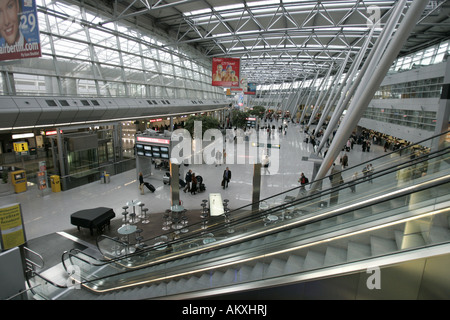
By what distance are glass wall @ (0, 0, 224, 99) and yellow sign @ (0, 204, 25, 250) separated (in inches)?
242

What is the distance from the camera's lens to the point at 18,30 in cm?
964

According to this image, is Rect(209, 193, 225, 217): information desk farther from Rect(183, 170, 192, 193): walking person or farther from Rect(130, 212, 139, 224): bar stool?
Rect(183, 170, 192, 193): walking person

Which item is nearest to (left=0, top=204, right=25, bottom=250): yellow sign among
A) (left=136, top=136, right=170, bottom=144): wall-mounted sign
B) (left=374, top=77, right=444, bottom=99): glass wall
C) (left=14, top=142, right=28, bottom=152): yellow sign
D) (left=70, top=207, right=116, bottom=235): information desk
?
(left=70, top=207, right=116, bottom=235): information desk

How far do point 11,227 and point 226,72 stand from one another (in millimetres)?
19184

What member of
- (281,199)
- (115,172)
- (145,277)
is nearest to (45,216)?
(115,172)

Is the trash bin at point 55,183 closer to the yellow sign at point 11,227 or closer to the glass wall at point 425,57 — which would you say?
the yellow sign at point 11,227

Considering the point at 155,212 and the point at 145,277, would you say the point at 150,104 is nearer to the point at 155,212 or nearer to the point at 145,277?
the point at 155,212

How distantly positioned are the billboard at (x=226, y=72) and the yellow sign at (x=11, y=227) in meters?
17.8

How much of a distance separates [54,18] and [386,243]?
23705mm

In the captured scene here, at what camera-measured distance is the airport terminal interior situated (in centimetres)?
372

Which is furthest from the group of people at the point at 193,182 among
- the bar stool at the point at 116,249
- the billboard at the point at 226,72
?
the billboard at the point at 226,72

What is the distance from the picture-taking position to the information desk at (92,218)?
1077 centimetres

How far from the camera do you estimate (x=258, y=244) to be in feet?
16.8

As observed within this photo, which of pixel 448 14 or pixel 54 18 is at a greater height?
pixel 448 14
